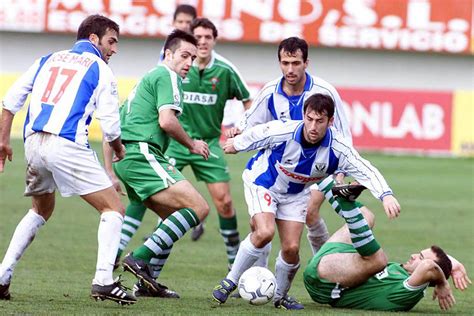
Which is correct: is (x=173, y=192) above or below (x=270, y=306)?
above

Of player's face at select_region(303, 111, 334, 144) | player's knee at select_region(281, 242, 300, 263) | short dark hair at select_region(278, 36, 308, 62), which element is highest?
short dark hair at select_region(278, 36, 308, 62)

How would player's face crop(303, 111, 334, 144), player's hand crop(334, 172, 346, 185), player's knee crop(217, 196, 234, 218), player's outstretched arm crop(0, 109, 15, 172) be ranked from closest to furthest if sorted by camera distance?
1. player's outstretched arm crop(0, 109, 15, 172)
2. player's face crop(303, 111, 334, 144)
3. player's hand crop(334, 172, 346, 185)
4. player's knee crop(217, 196, 234, 218)

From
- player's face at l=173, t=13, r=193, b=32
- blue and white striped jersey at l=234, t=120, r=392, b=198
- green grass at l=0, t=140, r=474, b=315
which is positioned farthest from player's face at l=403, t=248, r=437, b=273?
player's face at l=173, t=13, r=193, b=32

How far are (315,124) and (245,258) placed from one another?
1.24 meters

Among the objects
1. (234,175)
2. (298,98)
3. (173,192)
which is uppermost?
(298,98)

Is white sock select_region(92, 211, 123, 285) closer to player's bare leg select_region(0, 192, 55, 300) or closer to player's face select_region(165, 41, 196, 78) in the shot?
player's bare leg select_region(0, 192, 55, 300)

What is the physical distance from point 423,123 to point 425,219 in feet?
38.5

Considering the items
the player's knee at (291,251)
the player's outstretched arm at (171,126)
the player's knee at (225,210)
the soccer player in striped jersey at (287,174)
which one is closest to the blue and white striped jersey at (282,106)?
the soccer player in striped jersey at (287,174)

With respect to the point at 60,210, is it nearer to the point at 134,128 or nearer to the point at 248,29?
the point at 134,128

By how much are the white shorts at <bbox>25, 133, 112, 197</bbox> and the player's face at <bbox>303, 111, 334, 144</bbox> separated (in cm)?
149

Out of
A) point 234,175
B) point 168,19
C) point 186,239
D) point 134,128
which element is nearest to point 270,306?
point 134,128

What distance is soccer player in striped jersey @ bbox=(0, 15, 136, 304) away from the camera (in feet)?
25.6

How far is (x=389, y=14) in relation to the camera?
32.3m

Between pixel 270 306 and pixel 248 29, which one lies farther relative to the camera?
pixel 248 29
